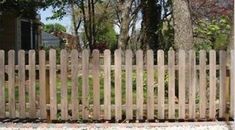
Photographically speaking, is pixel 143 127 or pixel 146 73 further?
pixel 146 73

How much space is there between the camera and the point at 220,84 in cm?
877

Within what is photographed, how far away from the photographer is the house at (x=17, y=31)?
22.4 meters

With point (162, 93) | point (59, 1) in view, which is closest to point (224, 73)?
point (162, 93)

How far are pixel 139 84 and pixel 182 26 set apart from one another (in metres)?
2.41

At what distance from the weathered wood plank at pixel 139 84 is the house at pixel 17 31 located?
12.9m

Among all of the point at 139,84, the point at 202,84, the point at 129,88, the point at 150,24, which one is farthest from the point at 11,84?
the point at 150,24

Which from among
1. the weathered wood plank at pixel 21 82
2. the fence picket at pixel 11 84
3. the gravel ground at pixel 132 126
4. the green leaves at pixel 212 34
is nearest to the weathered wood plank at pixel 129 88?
the gravel ground at pixel 132 126

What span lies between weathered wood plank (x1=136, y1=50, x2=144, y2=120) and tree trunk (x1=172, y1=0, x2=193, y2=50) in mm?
2168

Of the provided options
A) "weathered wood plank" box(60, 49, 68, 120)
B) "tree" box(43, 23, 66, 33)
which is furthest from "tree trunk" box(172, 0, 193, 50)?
"tree" box(43, 23, 66, 33)

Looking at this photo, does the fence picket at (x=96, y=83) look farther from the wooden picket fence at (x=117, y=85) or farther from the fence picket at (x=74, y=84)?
the fence picket at (x=74, y=84)

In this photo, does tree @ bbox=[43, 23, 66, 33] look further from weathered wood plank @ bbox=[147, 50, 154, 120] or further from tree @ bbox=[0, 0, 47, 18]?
weathered wood plank @ bbox=[147, 50, 154, 120]

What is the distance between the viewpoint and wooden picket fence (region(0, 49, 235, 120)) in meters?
8.65

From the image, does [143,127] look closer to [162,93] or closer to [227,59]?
[162,93]

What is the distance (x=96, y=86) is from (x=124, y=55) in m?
0.75
